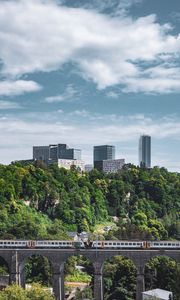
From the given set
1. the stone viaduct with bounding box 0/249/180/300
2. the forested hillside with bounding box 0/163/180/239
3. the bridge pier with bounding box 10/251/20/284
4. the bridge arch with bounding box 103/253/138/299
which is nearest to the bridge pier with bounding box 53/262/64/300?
the stone viaduct with bounding box 0/249/180/300

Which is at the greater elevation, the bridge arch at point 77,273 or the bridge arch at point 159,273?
the bridge arch at point 159,273

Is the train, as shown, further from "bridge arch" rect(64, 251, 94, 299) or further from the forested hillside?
the forested hillside

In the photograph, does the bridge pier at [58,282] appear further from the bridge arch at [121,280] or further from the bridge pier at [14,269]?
the bridge arch at [121,280]

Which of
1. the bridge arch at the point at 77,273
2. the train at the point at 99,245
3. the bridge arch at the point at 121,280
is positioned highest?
the train at the point at 99,245

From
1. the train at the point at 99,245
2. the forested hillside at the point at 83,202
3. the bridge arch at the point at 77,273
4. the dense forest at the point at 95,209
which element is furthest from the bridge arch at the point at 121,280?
the forested hillside at the point at 83,202

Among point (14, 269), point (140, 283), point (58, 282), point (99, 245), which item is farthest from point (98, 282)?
point (14, 269)

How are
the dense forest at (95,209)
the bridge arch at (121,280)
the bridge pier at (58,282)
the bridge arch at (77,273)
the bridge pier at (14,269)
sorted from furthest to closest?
the bridge arch at (77,273) < the dense forest at (95,209) < the bridge arch at (121,280) < the bridge pier at (14,269) < the bridge pier at (58,282)

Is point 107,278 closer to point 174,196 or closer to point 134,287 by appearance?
point 134,287
